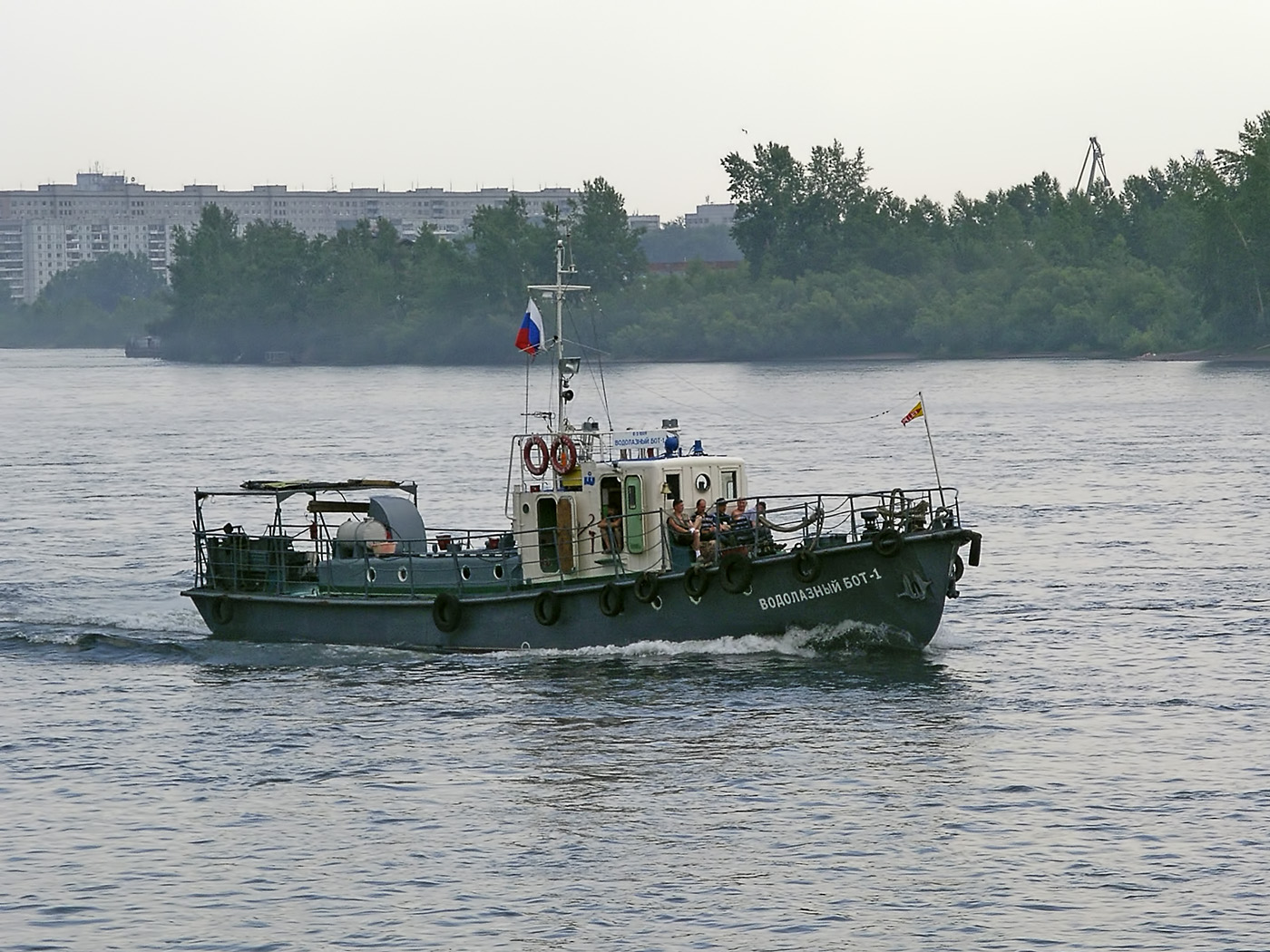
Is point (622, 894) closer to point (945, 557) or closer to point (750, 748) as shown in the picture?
point (750, 748)

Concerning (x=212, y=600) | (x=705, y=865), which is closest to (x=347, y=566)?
(x=212, y=600)

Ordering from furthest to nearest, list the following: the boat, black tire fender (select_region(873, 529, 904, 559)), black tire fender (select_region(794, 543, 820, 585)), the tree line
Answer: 1. the tree line
2. the boat
3. black tire fender (select_region(794, 543, 820, 585))
4. black tire fender (select_region(873, 529, 904, 559))

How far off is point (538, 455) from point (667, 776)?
28.4 ft

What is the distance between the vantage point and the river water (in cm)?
2189

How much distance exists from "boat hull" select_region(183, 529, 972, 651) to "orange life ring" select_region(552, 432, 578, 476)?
199 cm

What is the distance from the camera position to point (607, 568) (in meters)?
33.8

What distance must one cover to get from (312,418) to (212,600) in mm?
76652

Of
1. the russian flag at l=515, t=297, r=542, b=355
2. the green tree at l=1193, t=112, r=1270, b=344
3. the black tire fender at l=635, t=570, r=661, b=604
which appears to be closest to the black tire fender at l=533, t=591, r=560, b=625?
the black tire fender at l=635, t=570, r=661, b=604

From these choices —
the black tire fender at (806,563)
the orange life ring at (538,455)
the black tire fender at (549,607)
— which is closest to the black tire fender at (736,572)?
the black tire fender at (806,563)

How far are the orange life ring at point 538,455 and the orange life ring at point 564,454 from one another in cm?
16

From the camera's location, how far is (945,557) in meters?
32.1

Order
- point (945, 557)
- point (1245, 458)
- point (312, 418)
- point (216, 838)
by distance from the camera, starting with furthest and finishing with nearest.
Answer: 1. point (312, 418)
2. point (1245, 458)
3. point (945, 557)
4. point (216, 838)

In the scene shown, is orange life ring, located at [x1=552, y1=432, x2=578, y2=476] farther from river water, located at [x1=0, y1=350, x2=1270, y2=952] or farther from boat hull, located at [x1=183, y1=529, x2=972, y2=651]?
river water, located at [x1=0, y1=350, x2=1270, y2=952]

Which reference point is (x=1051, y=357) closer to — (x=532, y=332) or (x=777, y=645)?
(x=777, y=645)
